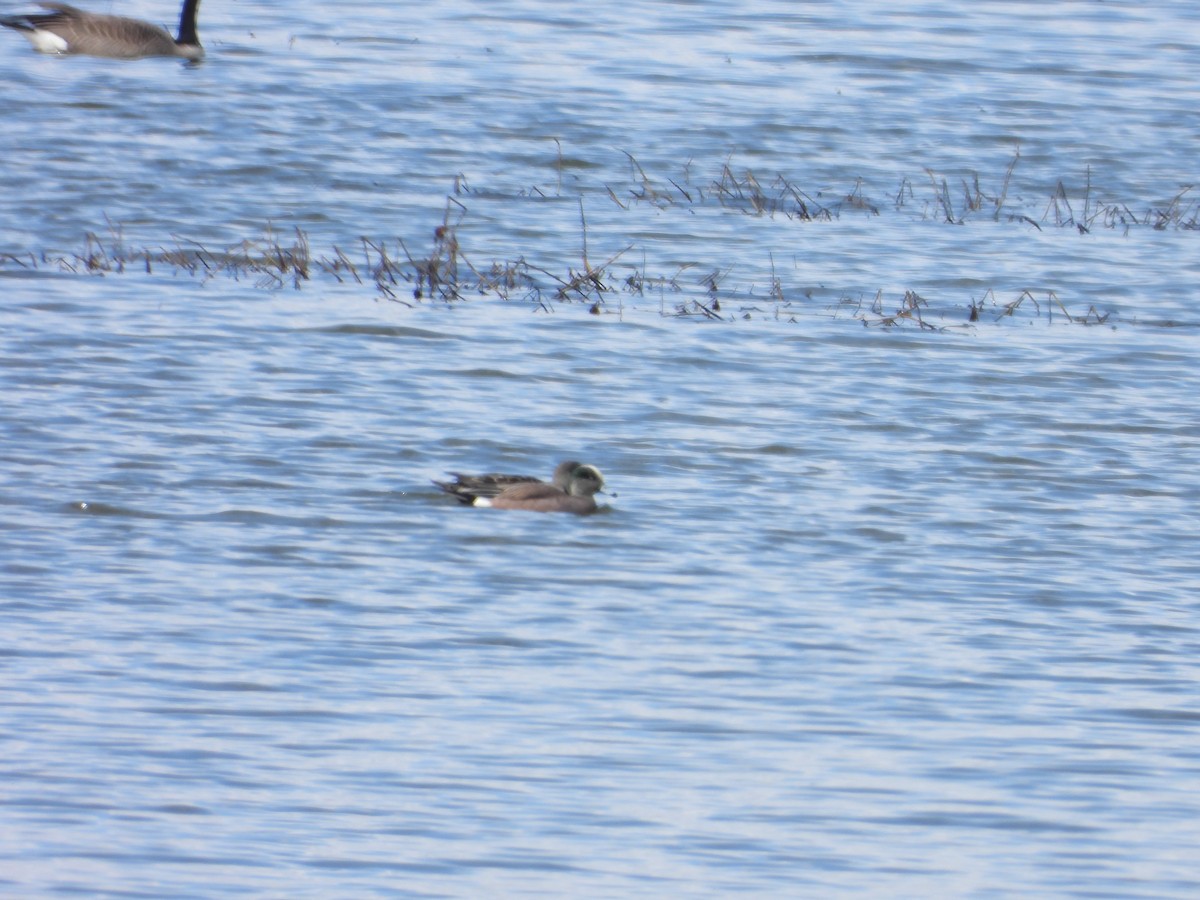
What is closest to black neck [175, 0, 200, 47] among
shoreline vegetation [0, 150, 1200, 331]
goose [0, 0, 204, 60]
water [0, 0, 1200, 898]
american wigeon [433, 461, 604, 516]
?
goose [0, 0, 204, 60]

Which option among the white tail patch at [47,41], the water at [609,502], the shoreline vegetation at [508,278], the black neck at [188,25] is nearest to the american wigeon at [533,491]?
the water at [609,502]

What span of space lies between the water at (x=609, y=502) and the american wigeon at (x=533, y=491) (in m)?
0.08

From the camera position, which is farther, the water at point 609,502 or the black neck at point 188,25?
the black neck at point 188,25

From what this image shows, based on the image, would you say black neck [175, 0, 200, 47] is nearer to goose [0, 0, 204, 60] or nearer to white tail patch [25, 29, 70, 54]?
goose [0, 0, 204, 60]

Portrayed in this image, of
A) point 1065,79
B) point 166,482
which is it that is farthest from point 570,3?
point 166,482

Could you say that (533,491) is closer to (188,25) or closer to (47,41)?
(188,25)

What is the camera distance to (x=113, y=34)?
2605 cm

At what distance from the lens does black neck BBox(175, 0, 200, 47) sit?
2589 centimetres

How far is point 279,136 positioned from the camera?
70.8ft

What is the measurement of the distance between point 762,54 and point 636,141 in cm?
615

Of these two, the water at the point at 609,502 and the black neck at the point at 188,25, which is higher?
the black neck at the point at 188,25

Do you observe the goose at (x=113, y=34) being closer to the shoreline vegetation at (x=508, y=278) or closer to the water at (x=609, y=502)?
the water at (x=609, y=502)

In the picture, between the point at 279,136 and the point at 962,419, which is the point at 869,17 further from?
the point at 962,419

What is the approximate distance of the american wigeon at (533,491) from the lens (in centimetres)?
1055
